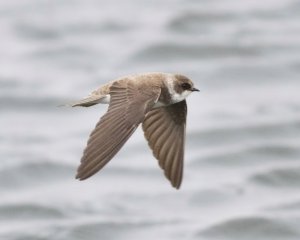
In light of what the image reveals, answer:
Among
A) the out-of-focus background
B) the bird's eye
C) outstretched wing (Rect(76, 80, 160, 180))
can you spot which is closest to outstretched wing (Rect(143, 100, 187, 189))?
the bird's eye

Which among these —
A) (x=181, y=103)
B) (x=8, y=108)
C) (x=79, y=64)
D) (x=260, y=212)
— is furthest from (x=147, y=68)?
(x=181, y=103)

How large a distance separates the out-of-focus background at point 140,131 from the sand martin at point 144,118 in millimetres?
2902

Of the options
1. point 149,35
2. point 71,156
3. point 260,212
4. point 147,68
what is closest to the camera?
point 260,212

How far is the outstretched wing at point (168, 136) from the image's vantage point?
892 cm

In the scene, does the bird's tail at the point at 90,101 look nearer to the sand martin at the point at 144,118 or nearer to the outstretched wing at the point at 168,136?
the sand martin at the point at 144,118

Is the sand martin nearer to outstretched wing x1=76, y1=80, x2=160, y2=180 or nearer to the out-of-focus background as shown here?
outstretched wing x1=76, y1=80, x2=160, y2=180

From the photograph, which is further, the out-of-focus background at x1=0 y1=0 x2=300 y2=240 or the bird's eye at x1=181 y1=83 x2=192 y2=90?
the out-of-focus background at x1=0 y1=0 x2=300 y2=240

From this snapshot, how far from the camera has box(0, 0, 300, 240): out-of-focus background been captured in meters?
12.3

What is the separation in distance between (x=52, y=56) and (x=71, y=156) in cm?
330

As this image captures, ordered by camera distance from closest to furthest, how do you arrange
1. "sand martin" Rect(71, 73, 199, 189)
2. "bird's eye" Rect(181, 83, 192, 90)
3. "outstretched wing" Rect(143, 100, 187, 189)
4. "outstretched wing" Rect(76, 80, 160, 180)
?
"outstretched wing" Rect(76, 80, 160, 180) → "sand martin" Rect(71, 73, 199, 189) → "bird's eye" Rect(181, 83, 192, 90) → "outstretched wing" Rect(143, 100, 187, 189)

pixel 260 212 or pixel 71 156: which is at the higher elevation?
pixel 71 156

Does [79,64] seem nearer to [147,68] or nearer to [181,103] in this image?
[147,68]

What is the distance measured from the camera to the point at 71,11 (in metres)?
18.5

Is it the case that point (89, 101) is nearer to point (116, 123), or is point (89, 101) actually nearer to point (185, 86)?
point (116, 123)
